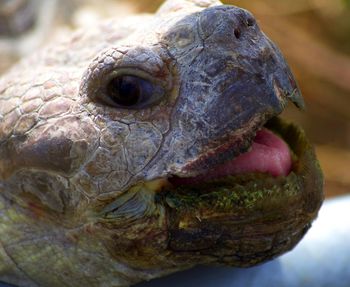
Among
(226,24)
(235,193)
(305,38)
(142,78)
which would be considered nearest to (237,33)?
(226,24)

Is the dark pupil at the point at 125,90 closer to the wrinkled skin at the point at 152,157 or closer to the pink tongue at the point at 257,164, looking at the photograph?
the wrinkled skin at the point at 152,157

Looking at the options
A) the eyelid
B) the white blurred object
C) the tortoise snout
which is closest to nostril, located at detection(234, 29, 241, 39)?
the tortoise snout

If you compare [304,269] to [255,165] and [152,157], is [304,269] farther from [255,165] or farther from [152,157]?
[152,157]

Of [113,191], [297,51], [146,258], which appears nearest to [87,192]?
[113,191]

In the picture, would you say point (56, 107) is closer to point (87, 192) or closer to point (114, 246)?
point (87, 192)

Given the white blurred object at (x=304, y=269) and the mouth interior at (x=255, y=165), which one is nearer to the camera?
the mouth interior at (x=255, y=165)

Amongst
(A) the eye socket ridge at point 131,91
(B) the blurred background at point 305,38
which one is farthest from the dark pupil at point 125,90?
(B) the blurred background at point 305,38
